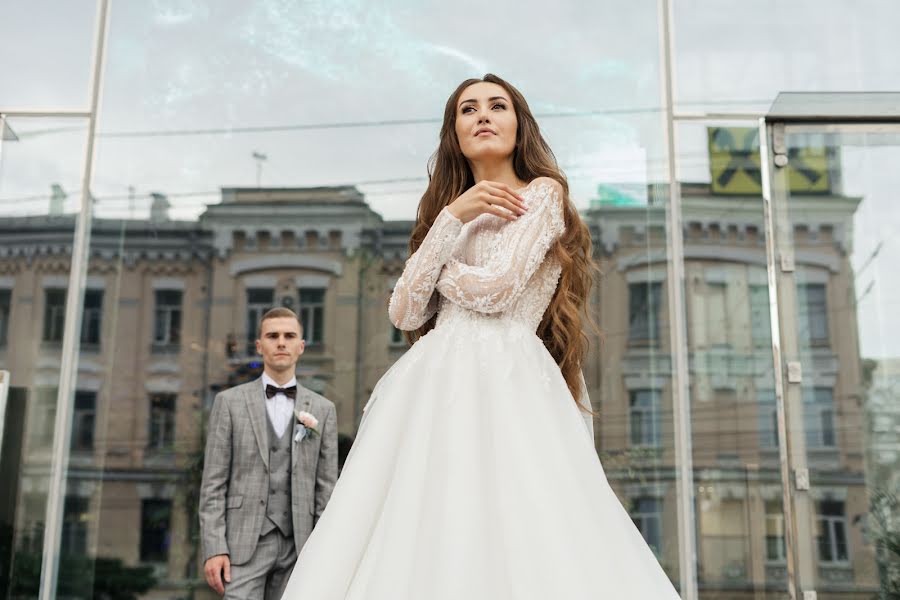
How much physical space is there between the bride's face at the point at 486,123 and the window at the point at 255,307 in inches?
140

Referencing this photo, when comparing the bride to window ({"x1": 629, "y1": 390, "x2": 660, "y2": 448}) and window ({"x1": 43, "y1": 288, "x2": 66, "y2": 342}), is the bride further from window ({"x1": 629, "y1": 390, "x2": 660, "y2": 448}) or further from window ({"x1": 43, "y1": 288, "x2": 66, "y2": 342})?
window ({"x1": 43, "y1": 288, "x2": 66, "y2": 342})

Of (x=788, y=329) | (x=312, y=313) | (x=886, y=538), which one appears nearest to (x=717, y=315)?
(x=788, y=329)

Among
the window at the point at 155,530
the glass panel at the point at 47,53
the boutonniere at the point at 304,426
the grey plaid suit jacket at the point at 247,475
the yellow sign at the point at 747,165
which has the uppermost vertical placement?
the glass panel at the point at 47,53

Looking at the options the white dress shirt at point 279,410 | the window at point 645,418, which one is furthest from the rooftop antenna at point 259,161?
the window at point 645,418

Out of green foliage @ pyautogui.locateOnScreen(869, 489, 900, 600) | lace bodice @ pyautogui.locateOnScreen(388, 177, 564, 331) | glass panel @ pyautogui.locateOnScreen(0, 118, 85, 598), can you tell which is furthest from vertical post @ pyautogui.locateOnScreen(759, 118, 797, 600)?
glass panel @ pyautogui.locateOnScreen(0, 118, 85, 598)

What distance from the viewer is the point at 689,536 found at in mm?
5707

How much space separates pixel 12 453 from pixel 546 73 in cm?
412

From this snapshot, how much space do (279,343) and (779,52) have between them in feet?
12.3

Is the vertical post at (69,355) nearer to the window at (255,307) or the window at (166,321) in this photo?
the window at (166,321)

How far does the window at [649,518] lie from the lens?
578cm

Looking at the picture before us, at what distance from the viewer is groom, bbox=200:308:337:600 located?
4.36 meters

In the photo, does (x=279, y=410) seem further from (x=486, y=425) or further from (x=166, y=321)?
(x=486, y=425)

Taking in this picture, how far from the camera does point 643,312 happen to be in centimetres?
609

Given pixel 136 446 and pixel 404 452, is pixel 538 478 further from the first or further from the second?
pixel 136 446
